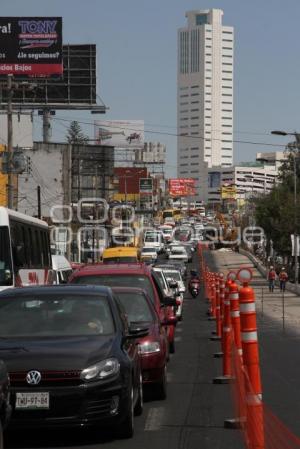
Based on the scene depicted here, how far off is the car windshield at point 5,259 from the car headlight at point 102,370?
33.5 ft

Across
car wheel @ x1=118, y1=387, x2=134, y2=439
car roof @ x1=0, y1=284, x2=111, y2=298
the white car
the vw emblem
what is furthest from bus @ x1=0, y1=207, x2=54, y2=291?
the white car

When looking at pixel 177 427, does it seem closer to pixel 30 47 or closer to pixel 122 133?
pixel 30 47

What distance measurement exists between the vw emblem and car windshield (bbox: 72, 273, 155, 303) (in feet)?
21.8

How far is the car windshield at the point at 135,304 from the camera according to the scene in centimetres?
1382

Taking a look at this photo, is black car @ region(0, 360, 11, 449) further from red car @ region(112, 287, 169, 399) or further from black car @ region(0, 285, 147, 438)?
red car @ region(112, 287, 169, 399)

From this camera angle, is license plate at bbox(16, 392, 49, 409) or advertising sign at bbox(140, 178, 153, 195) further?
advertising sign at bbox(140, 178, 153, 195)

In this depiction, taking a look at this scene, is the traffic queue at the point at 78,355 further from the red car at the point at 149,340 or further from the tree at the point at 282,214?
the tree at the point at 282,214


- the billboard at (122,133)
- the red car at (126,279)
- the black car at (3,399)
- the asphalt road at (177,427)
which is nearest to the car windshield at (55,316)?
the asphalt road at (177,427)

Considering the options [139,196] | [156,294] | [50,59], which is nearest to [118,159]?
[139,196]

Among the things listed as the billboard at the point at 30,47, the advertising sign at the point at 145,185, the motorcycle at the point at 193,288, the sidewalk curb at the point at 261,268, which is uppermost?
the billboard at the point at 30,47

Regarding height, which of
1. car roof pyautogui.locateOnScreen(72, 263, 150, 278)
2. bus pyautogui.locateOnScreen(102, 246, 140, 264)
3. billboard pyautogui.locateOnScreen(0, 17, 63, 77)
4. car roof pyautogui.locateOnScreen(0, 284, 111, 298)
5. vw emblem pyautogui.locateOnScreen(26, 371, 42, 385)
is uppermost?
billboard pyautogui.locateOnScreen(0, 17, 63, 77)

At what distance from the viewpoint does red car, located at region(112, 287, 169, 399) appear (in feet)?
41.6

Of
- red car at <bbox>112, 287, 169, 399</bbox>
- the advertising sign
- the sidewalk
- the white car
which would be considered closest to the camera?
the sidewalk

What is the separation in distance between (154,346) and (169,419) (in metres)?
1.60
